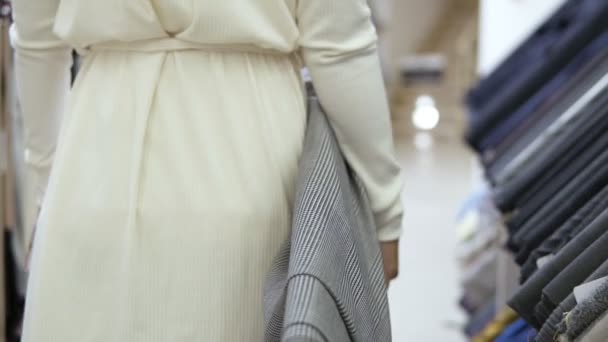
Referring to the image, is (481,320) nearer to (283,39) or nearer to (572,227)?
(572,227)

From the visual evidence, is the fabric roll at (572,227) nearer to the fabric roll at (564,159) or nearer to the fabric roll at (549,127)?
the fabric roll at (564,159)

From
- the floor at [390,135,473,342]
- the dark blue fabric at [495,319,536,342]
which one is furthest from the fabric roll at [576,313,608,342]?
the floor at [390,135,473,342]

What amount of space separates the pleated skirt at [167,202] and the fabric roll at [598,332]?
403 mm

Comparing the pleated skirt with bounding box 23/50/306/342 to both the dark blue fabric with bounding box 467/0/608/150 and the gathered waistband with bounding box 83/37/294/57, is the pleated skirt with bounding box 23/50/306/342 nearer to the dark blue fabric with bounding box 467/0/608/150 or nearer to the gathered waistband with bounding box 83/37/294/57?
the gathered waistband with bounding box 83/37/294/57

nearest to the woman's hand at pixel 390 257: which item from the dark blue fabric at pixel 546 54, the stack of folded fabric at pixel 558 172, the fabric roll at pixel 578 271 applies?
the stack of folded fabric at pixel 558 172

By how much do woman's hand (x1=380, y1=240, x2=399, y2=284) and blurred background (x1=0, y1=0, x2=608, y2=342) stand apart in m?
0.38

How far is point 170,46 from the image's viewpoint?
3.19 ft

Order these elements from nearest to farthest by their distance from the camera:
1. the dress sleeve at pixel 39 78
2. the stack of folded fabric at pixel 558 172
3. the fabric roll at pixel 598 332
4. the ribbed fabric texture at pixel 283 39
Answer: the fabric roll at pixel 598 332
the stack of folded fabric at pixel 558 172
the ribbed fabric texture at pixel 283 39
the dress sleeve at pixel 39 78

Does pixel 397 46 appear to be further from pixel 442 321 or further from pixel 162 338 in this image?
pixel 162 338

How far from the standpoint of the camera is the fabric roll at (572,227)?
0.95 meters

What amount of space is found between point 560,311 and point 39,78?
78 centimetres

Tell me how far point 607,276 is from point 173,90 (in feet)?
1.82

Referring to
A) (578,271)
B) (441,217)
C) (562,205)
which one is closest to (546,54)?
(562,205)

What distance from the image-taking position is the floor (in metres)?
2.86
